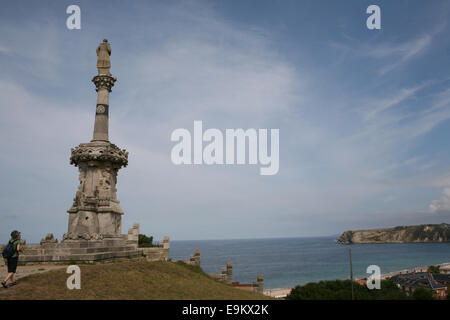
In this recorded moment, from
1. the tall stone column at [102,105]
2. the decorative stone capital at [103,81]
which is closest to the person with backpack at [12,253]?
the tall stone column at [102,105]

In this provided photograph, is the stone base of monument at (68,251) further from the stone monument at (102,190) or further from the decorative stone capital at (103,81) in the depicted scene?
the decorative stone capital at (103,81)

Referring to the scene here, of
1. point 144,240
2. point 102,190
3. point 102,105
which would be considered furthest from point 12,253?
point 144,240

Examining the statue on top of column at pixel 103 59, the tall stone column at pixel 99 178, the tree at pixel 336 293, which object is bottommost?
the tree at pixel 336 293

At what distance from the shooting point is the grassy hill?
973 cm

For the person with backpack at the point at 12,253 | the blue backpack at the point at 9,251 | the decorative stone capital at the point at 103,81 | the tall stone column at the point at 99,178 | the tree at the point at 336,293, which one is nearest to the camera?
the person with backpack at the point at 12,253

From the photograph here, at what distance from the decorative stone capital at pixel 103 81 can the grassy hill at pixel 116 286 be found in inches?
631

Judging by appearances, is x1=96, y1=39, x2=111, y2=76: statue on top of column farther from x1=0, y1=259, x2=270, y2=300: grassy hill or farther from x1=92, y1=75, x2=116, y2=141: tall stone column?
x1=0, y1=259, x2=270, y2=300: grassy hill

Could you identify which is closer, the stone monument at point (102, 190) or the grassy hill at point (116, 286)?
the grassy hill at point (116, 286)

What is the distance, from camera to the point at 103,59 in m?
25.8

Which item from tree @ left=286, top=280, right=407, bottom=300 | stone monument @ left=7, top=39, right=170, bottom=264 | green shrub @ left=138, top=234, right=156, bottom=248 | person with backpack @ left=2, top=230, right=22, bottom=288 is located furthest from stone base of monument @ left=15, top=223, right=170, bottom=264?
tree @ left=286, top=280, right=407, bottom=300

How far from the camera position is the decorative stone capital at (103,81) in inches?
983

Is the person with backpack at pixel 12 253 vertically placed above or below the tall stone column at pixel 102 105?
below

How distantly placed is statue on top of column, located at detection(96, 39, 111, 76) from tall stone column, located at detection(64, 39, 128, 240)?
51cm
